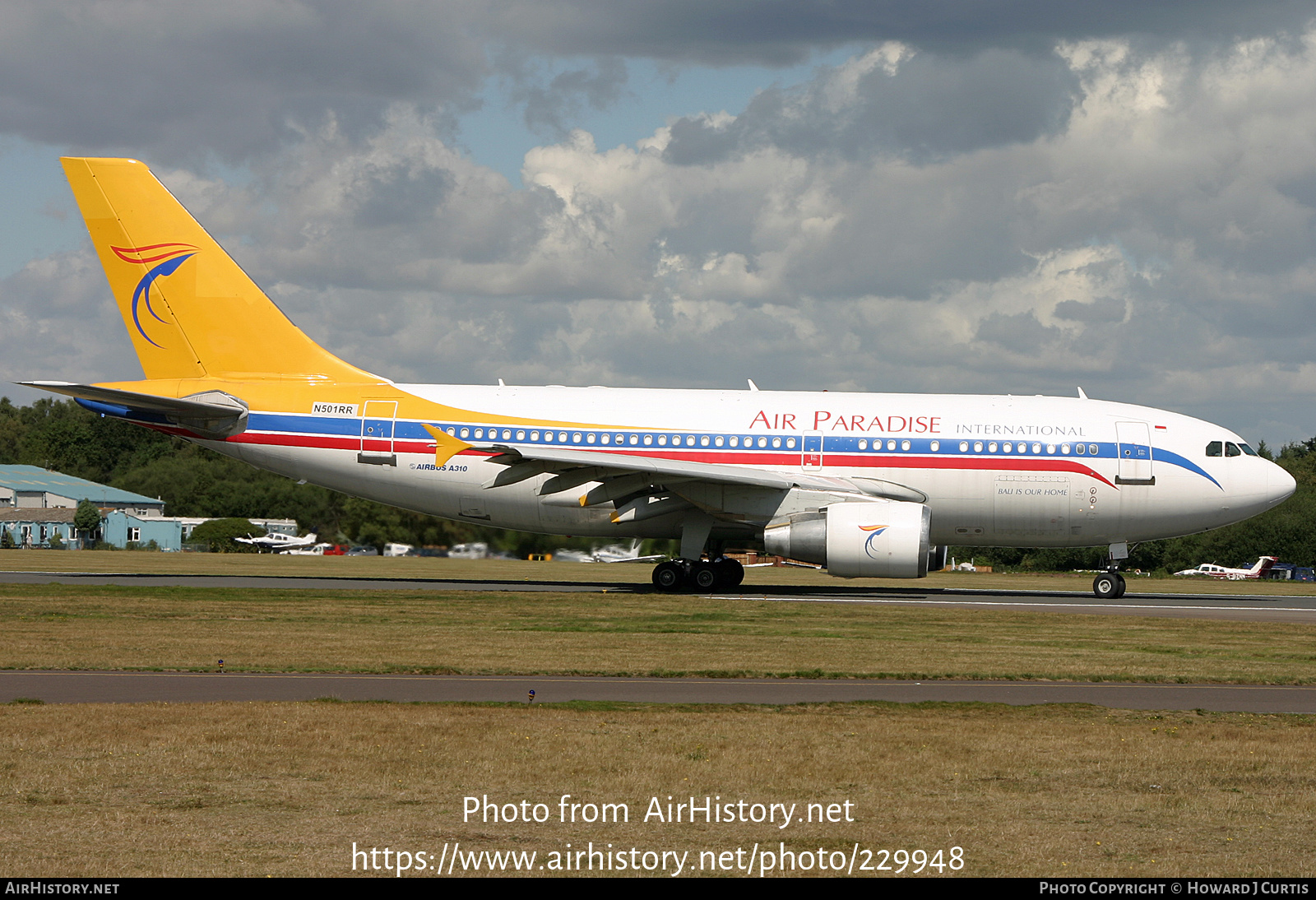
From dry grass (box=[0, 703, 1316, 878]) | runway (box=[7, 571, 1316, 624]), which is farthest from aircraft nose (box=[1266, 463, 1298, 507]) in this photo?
dry grass (box=[0, 703, 1316, 878])

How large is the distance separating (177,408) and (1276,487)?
24857 millimetres

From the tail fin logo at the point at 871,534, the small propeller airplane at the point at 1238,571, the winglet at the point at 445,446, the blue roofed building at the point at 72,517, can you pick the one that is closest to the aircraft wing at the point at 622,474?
the winglet at the point at 445,446

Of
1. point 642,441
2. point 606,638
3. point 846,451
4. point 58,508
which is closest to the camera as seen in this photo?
point 606,638

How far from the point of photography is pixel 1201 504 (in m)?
27.6

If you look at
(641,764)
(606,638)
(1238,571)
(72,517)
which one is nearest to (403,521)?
(606,638)

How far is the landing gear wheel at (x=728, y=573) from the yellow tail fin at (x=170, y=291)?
935cm

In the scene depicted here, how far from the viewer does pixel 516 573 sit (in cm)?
3619

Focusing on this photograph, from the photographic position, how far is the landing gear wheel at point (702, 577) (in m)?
27.2

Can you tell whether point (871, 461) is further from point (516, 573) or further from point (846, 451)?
point (516, 573)

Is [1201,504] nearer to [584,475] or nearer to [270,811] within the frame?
[584,475]

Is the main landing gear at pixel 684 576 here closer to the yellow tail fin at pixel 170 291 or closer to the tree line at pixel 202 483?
the tree line at pixel 202 483

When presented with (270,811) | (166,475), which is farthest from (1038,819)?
(166,475)

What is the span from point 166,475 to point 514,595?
6455 centimetres

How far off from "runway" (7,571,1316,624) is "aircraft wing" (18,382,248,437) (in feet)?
11.9
